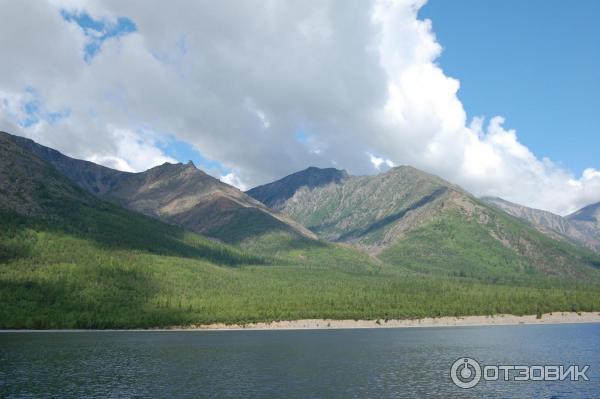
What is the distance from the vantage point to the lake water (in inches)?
3868

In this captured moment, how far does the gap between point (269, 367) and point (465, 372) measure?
47.4m

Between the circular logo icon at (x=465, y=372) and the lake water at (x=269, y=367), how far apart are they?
1959 millimetres

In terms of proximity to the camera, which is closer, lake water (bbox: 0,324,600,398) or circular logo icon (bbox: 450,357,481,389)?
lake water (bbox: 0,324,600,398)

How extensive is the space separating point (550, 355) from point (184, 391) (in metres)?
109

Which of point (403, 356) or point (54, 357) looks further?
point (403, 356)

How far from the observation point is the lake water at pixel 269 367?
322 feet

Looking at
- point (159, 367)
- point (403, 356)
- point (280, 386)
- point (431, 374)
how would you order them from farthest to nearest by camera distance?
point (403, 356), point (159, 367), point (431, 374), point (280, 386)

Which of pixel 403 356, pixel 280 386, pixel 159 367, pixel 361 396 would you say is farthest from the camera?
pixel 403 356

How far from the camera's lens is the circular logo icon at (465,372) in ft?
358

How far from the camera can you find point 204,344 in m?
192

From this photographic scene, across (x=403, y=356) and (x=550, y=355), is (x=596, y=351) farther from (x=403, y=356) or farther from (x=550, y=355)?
(x=403, y=356)

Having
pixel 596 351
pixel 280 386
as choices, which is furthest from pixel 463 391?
A: pixel 596 351

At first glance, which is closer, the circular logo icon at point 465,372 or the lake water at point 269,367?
the lake water at point 269,367

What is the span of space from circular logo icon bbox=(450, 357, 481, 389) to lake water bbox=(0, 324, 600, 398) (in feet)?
6.43
